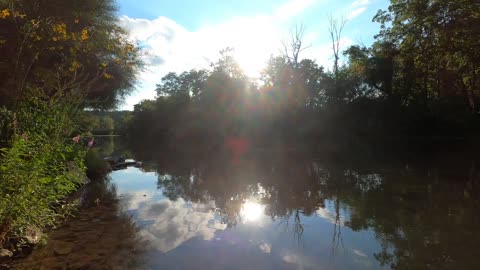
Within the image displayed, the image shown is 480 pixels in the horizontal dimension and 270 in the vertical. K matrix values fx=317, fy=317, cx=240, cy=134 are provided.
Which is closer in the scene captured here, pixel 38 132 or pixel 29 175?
pixel 29 175

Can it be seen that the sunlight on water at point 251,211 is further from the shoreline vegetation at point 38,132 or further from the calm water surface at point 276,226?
the shoreline vegetation at point 38,132

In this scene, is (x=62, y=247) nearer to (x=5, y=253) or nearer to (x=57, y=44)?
(x=5, y=253)

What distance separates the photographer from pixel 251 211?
24.8 ft

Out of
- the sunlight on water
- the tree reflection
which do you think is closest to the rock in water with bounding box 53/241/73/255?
the tree reflection

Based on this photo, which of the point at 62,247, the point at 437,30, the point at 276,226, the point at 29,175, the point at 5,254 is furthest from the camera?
the point at 437,30

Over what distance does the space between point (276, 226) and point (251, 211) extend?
4.25ft

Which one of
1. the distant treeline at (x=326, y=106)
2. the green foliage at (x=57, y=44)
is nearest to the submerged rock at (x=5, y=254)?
the green foliage at (x=57, y=44)

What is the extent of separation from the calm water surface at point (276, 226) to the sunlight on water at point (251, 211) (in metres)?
0.02

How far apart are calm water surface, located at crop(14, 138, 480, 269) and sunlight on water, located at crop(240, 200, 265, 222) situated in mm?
24

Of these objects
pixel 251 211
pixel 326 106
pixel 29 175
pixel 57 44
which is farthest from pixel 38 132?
pixel 326 106

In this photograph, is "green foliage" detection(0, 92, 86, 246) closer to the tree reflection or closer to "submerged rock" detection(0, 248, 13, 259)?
"submerged rock" detection(0, 248, 13, 259)

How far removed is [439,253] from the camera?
4684 millimetres

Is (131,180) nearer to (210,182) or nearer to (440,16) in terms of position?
(210,182)

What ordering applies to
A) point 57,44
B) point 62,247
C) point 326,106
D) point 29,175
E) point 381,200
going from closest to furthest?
point 29,175 < point 62,247 < point 381,200 < point 57,44 < point 326,106
